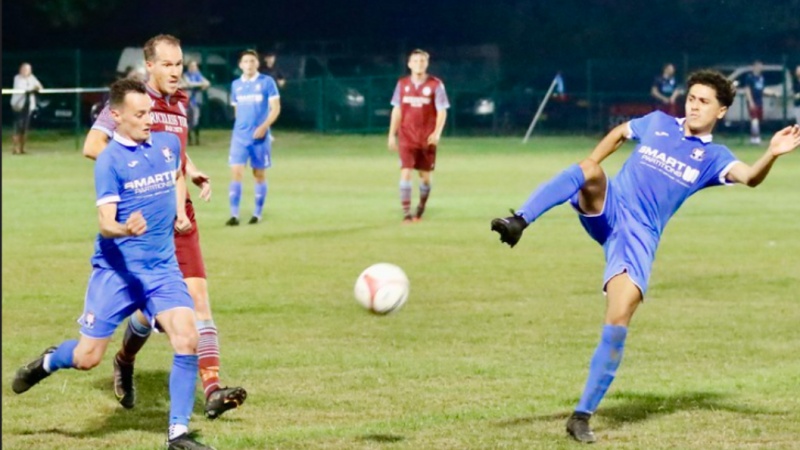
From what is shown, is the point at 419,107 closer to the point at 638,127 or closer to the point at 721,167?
the point at 638,127

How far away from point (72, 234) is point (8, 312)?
22.0ft

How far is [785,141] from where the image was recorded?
8.59 metres

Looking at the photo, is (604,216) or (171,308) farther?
(604,216)

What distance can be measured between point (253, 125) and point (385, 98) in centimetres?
2522

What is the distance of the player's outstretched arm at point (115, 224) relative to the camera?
7.43 metres

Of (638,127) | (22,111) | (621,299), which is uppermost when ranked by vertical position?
(638,127)

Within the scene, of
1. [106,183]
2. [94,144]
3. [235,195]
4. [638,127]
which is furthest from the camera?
[235,195]

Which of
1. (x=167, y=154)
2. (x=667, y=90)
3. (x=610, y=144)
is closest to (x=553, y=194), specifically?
(x=610, y=144)

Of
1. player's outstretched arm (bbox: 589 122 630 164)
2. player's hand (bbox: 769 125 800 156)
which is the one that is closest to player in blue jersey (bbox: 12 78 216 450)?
player's outstretched arm (bbox: 589 122 630 164)

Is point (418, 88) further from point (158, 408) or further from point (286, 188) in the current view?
point (158, 408)

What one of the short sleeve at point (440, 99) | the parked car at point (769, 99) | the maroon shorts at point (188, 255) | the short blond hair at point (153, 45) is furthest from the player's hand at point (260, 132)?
the parked car at point (769, 99)

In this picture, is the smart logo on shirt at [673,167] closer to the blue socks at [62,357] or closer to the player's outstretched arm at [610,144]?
the player's outstretched arm at [610,144]

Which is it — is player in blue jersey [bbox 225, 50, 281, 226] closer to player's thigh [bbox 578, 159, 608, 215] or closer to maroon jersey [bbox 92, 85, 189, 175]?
maroon jersey [bbox 92, 85, 189, 175]

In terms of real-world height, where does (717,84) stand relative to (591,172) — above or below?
above
